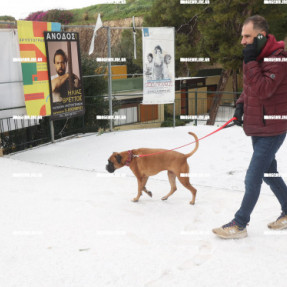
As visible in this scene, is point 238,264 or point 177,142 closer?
point 238,264

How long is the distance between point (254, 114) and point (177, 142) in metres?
5.30

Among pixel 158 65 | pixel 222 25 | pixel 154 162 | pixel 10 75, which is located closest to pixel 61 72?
pixel 10 75

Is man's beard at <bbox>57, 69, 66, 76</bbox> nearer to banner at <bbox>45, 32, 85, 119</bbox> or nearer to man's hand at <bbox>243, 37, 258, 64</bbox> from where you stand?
banner at <bbox>45, 32, 85, 119</bbox>

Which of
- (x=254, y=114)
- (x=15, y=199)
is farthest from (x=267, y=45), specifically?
(x=15, y=199)

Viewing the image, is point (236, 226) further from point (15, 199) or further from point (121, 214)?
point (15, 199)

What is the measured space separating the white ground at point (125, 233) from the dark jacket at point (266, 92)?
104 centimetres

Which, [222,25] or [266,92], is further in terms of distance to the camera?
[222,25]

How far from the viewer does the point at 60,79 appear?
779cm

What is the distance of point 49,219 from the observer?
3.99m

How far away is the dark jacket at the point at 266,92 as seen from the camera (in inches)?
114

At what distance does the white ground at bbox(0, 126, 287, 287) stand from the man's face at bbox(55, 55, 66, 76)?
2390 mm

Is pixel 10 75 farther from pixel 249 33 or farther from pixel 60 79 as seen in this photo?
pixel 249 33

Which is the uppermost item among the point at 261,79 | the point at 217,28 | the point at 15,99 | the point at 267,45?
the point at 217,28

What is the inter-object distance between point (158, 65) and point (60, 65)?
8.89ft
